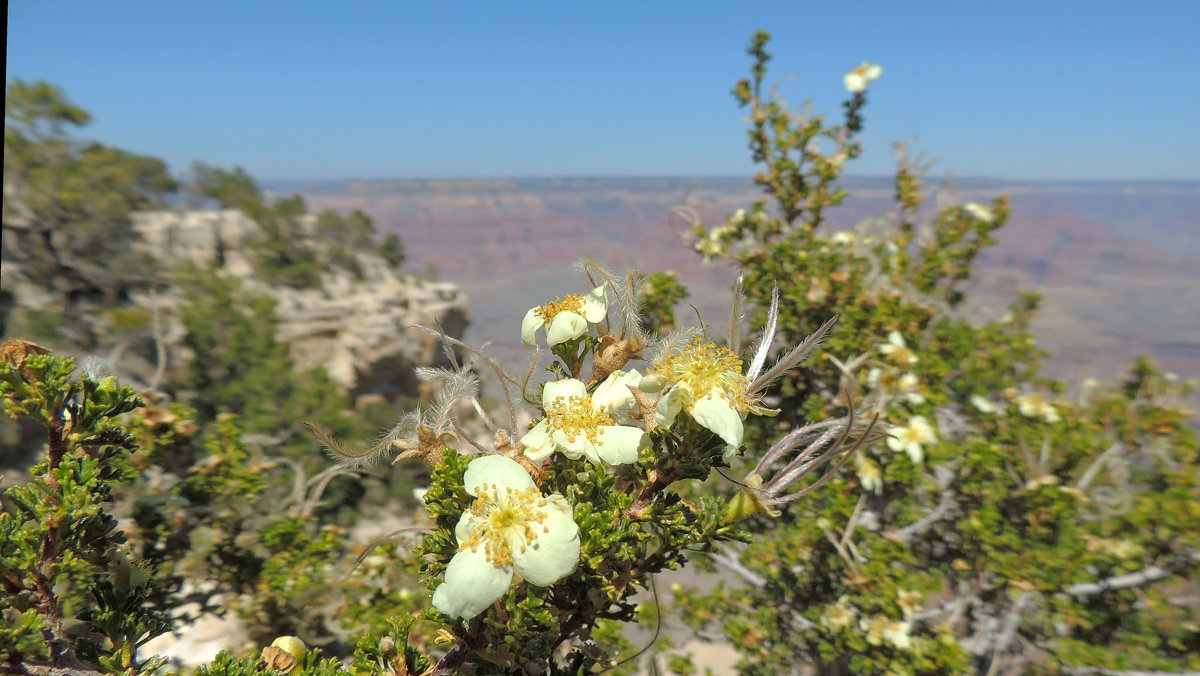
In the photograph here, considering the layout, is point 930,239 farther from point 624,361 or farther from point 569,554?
point 569,554

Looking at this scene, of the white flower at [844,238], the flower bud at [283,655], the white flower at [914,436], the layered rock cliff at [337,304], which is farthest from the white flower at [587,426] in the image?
the layered rock cliff at [337,304]

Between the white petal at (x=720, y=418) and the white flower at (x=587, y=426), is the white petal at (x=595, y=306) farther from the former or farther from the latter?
the white petal at (x=720, y=418)

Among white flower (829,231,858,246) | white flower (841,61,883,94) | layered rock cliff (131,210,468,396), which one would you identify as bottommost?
layered rock cliff (131,210,468,396)

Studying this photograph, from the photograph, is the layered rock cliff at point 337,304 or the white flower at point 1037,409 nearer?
the white flower at point 1037,409

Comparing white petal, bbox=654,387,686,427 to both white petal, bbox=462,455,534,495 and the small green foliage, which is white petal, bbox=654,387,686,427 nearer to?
white petal, bbox=462,455,534,495

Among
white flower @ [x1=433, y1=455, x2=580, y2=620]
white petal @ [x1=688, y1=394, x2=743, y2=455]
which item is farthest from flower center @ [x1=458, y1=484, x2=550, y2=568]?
white petal @ [x1=688, y1=394, x2=743, y2=455]

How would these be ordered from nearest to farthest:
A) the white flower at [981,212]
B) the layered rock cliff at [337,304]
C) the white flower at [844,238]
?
the white flower at [844,238], the white flower at [981,212], the layered rock cliff at [337,304]
